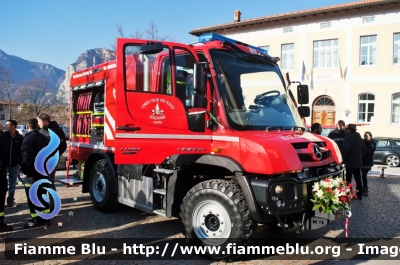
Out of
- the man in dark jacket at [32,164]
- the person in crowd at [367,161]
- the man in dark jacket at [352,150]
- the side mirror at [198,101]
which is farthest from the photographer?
the person in crowd at [367,161]

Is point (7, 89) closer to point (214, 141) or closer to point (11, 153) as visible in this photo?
point (11, 153)

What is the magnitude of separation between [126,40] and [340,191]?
3.50m

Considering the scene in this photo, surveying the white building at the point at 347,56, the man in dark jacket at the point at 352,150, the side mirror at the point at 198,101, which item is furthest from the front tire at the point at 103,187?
the white building at the point at 347,56

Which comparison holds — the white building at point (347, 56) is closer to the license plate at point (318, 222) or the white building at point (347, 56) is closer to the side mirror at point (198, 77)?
the license plate at point (318, 222)

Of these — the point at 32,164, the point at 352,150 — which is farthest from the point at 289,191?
the point at 352,150

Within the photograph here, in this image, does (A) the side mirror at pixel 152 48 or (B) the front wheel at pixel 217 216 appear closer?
(B) the front wheel at pixel 217 216

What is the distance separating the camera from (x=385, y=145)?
1697 cm

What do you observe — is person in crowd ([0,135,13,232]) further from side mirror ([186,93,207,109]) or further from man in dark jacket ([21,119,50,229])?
side mirror ([186,93,207,109])

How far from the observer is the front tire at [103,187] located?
6.12 m

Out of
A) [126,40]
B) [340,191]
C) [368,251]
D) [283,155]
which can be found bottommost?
[368,251]

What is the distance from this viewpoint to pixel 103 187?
6.39 m

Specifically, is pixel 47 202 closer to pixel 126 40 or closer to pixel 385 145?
pixel 126 40

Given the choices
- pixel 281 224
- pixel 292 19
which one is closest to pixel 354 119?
pixel 292 19

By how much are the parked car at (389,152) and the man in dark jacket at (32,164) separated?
52.2 feet
